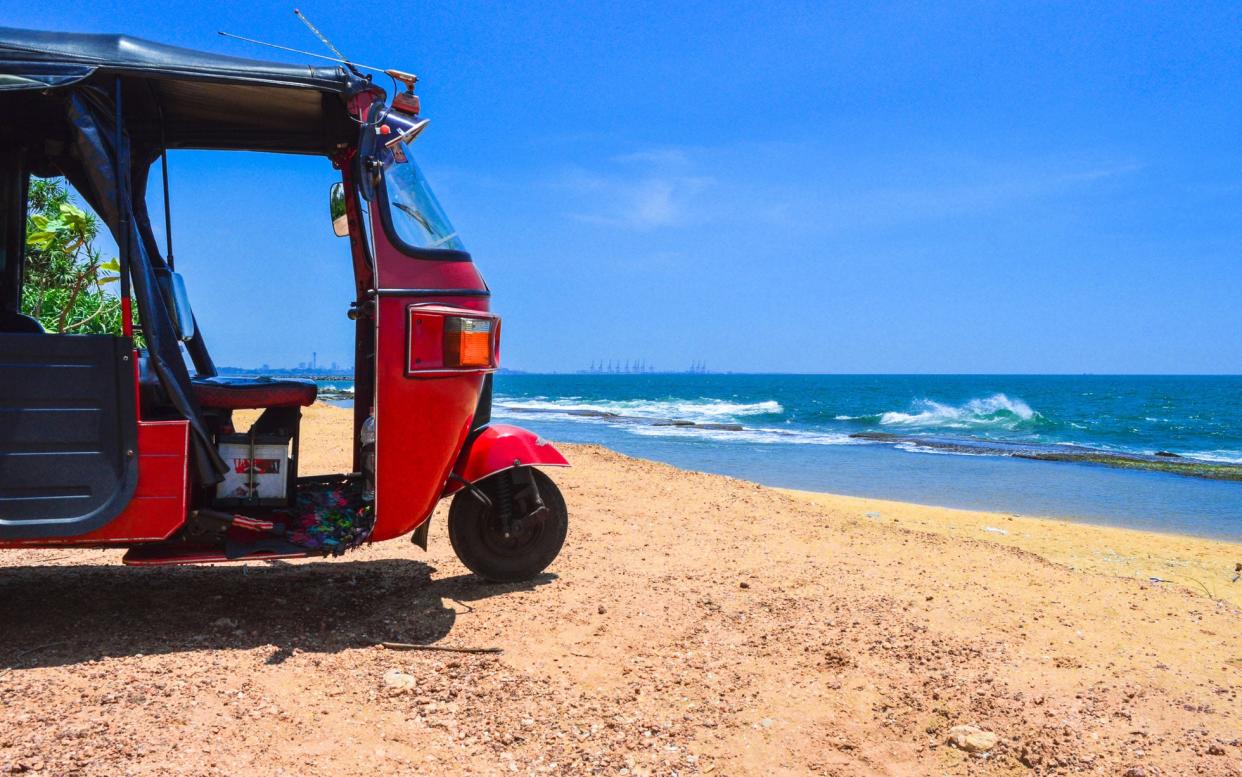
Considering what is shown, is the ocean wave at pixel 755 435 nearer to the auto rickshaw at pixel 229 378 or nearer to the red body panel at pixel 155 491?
the auto rickshaw at pixel 229 378

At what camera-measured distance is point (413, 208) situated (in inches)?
183

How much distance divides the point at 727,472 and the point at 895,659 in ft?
42.0

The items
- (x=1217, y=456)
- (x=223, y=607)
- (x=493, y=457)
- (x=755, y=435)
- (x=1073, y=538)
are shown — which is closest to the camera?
(x=223, y=607)

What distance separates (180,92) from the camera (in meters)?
4.53

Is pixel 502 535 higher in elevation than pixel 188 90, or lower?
lower

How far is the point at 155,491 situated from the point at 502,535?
1.91 m

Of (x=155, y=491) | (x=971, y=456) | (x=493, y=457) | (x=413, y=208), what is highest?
(x=413, y=208)

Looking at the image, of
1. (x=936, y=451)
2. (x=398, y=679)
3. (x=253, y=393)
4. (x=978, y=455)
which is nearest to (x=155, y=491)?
(x=253, y=393)

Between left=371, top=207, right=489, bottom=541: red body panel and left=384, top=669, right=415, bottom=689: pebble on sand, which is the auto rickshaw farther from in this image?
left=384, top=669, right=415, bottom=689: pebble on sand

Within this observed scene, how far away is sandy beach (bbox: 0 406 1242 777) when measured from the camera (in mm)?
3182

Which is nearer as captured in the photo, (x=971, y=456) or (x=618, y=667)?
(x=618, y=667)

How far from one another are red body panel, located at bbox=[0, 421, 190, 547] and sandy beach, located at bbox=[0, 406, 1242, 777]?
1.68 ft

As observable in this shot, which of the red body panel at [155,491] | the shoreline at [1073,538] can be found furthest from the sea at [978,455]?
Result: the red body panel at [155,491]

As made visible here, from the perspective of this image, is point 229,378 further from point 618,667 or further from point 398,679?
point 618,667
